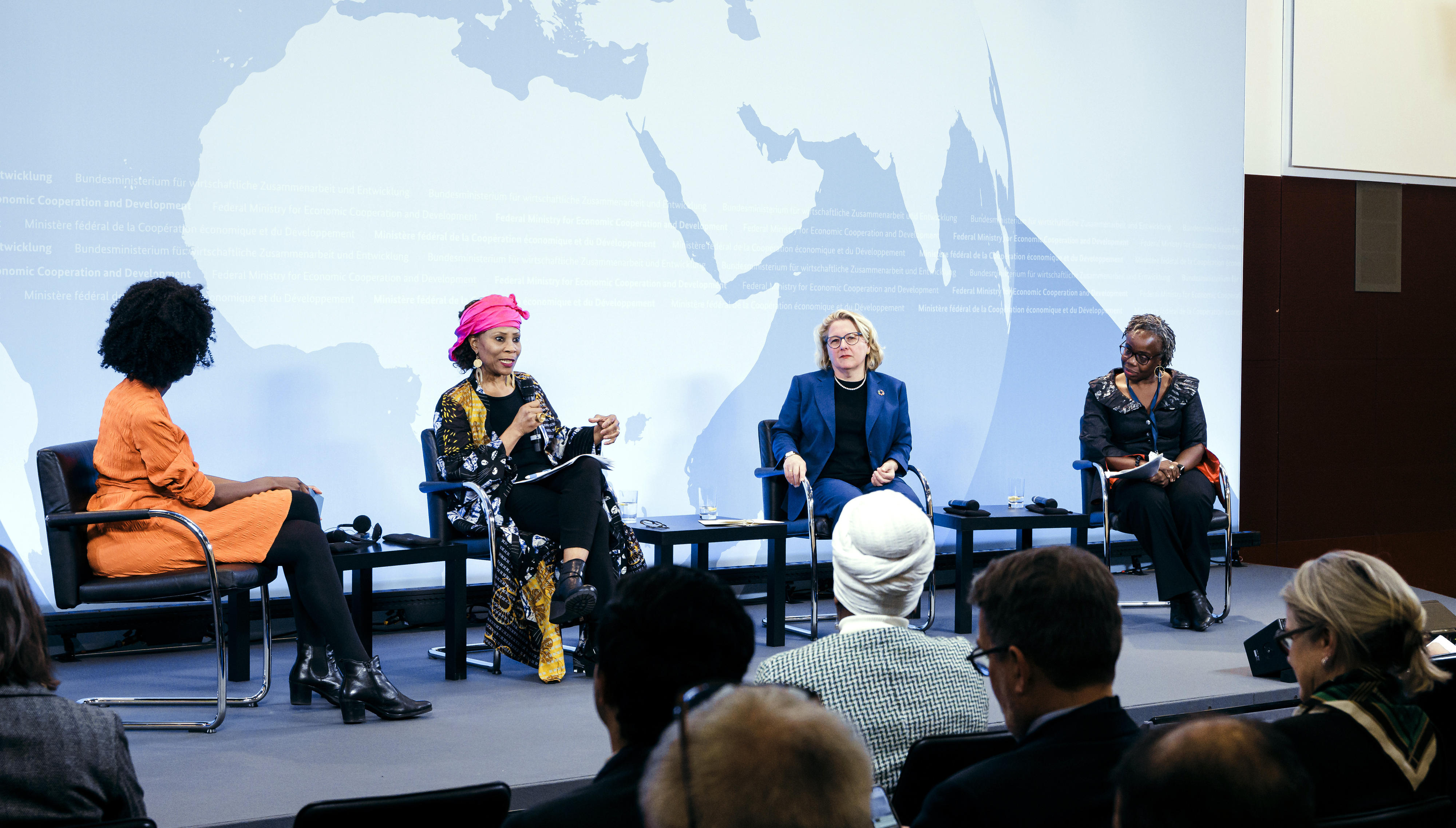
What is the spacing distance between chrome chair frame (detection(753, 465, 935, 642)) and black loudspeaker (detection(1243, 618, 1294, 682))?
1.04 meters

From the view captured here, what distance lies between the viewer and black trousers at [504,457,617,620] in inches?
145

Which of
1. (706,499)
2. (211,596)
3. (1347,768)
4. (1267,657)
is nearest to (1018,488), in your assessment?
(706,499)

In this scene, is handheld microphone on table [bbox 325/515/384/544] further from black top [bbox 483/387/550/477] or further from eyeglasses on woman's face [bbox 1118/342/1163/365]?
eyeglasses on woman's face [bbox 1118/342/1163/365]

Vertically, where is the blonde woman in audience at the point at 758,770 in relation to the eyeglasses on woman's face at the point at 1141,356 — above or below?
below

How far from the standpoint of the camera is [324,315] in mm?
4234

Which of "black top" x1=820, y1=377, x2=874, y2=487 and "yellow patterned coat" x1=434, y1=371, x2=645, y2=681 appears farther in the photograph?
"black top" x1=820, y1=377, x2=874, y2=487

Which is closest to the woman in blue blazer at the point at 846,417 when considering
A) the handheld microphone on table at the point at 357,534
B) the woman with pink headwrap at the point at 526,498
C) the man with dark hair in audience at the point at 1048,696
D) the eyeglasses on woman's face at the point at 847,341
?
the eyeglasses on woman's face at the point at 847,341

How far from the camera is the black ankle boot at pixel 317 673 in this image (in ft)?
10.4

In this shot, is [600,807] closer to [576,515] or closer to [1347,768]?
[1347,768]

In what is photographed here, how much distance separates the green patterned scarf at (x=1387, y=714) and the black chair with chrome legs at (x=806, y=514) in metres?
2.62

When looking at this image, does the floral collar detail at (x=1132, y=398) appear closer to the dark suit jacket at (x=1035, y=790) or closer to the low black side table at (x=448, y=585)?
the low black side table at (x=448, y=585)

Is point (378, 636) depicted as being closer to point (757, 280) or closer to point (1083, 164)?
point (757, 280)

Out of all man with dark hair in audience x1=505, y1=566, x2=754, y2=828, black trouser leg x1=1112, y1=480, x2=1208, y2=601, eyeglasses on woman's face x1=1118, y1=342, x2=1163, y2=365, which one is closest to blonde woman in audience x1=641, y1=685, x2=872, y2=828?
man with dark hair in audience x1=505, y1=566, x2=754, y2=828

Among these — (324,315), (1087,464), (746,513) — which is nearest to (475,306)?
(324,315)
